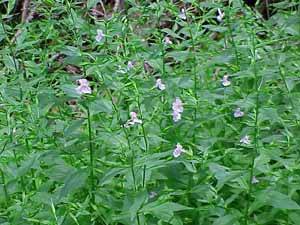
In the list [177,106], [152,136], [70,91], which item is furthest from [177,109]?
[70,91]

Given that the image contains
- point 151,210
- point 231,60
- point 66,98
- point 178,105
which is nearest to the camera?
point 151,210

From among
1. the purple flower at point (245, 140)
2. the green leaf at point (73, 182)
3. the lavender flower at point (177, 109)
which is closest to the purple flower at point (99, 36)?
the lavender flower at point (177, 109)

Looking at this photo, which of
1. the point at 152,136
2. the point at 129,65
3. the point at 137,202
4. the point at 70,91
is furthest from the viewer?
the point at 129,65

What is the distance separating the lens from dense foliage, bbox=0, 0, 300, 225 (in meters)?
2.54

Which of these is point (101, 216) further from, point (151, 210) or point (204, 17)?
point (204, 17)

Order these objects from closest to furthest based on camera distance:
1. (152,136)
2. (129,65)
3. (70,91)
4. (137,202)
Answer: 1. (137,202)
2. (70,91)
3. (152,136)
4. (129,65)

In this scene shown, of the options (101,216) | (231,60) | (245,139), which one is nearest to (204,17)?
(231,60)

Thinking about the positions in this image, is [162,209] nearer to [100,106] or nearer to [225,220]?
[225,220]

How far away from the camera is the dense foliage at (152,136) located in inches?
100

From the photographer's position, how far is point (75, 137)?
2736 millimetres

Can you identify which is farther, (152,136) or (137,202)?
(152,136)

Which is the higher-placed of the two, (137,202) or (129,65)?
(129,65)

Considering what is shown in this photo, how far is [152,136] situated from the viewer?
105 inches

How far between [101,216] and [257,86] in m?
0.68
